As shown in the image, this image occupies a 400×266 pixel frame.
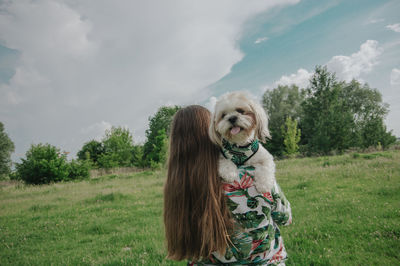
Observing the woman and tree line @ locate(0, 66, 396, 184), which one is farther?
tree line @ locate(0, 66, 396, 184)

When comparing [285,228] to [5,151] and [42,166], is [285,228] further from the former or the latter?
[5,151]

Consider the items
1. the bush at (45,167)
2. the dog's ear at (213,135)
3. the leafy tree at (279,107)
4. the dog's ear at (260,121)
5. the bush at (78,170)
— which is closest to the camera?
the dog's ear at (213,135)

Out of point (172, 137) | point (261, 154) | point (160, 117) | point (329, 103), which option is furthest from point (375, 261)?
point (160, 117)

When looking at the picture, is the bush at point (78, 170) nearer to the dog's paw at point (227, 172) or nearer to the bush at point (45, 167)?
the bush at point (45, 167)

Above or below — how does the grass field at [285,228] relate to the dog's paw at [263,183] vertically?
below

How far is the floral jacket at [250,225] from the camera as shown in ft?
7.01

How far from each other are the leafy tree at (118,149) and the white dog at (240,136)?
35139 millimetres

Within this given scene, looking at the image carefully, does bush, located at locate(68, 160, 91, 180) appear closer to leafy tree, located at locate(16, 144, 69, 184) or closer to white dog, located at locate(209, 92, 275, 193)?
leafy tree, located at locate(16, 144, 69, 184)

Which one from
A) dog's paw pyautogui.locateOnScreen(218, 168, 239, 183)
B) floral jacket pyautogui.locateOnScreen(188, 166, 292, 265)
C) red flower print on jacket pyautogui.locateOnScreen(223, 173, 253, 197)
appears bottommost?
floral jacket pyautogui.locateOnScreen(188, 166, 292, 265)

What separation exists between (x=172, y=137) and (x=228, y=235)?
109 cm

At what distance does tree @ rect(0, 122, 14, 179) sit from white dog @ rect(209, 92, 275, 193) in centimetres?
5009

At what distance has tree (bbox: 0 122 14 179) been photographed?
132 ft

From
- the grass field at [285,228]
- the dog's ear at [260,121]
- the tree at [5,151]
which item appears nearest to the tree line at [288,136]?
the tree at [5,151]

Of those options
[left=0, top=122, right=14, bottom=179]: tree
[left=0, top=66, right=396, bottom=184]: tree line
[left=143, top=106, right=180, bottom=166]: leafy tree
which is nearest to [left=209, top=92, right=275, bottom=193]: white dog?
[left=0, top=66, right=396, bottom=184]: tree line
